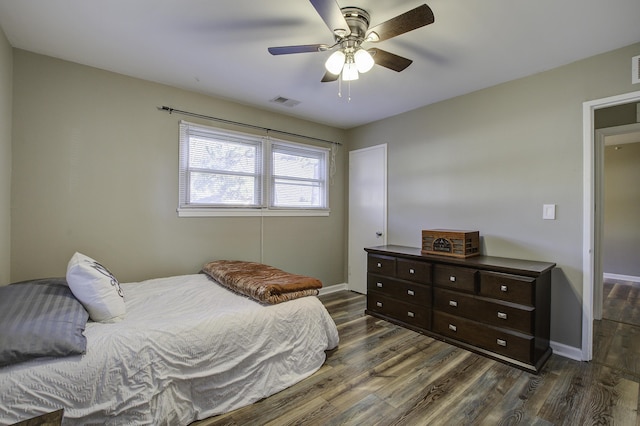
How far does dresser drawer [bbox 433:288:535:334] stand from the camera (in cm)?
231

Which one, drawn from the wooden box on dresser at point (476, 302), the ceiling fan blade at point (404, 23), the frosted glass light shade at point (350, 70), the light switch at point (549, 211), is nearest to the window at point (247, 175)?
the wooden box on dresser at point (476, 302)

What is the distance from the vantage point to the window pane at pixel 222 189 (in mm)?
3273

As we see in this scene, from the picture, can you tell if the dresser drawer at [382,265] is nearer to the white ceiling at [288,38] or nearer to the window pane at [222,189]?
the window pane at [222,189]

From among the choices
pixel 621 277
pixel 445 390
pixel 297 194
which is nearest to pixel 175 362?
pixel 445 390

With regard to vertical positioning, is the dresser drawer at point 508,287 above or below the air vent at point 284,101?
below

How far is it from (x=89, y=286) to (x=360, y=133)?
12.5ft

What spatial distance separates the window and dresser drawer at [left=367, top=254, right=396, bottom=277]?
119cm

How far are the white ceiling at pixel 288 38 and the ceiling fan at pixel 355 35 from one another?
0.11m

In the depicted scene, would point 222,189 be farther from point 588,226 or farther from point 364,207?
point 588,226

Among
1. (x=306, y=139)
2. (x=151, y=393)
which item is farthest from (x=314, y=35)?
(x=151, y=393)

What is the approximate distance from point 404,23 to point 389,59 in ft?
1.33

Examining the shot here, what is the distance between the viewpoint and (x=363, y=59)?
1862 millimetres

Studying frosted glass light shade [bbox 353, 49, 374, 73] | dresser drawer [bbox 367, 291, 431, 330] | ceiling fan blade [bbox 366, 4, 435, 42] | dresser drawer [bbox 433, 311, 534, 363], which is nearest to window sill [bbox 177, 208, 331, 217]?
dresser drawer [bbox 367, 291, 431, 330]

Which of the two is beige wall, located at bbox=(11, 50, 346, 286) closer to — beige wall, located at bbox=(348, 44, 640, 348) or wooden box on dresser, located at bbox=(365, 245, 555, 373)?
wooden box on dresser, located at bbox=(365, 245, 555, 373)
